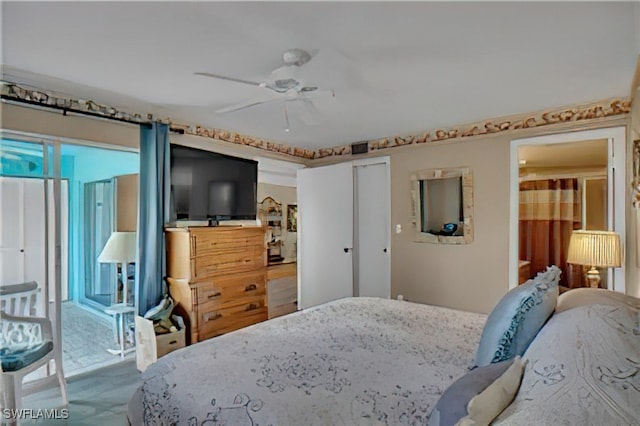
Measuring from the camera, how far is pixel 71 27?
5.96 ft

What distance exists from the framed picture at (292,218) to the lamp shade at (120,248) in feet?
7.71

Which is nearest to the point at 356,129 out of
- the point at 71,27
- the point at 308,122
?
the point at 308,122

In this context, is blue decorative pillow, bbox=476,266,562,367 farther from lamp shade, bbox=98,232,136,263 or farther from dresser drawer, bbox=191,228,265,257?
lamp shade, bbox=98,232,136,263

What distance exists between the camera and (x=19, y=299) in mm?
2510

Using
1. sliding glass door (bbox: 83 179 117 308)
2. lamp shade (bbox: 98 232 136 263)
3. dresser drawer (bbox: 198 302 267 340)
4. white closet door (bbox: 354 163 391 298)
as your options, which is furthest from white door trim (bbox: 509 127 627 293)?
sliding glass door (bbox: 83 179 117 308)

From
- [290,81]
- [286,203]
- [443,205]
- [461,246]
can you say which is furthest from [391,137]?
[290,81]

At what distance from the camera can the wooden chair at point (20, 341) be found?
6.57ft

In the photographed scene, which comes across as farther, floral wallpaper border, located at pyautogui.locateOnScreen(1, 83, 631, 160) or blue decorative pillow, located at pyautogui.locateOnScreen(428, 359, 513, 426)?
floral wallpaper border, located at pyautogui.locateOnScreen(1, 83, 631, 160)

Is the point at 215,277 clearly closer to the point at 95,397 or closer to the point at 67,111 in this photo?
the point at 95,397

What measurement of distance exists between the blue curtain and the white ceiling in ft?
1.08

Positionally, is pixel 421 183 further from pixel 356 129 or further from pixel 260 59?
pixel 260 59

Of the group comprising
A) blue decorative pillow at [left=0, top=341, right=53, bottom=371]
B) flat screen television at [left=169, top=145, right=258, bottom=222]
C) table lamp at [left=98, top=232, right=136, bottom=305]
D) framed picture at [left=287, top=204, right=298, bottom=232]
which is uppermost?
flat screen television at [left=169, top=145, right=258, bottom=222]

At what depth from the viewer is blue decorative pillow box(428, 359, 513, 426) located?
98 cm

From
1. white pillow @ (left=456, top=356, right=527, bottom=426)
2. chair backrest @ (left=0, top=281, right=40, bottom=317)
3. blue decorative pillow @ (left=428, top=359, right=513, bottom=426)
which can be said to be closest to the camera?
white pillow @ (left=456, top=356, right=527, bottom=426)
